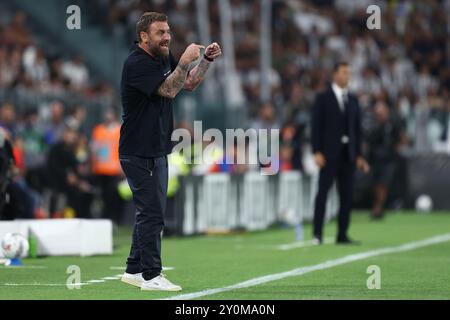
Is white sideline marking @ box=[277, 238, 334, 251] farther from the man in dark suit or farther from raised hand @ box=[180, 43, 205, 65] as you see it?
raised hand @ box=[180, 43, 205, 65]

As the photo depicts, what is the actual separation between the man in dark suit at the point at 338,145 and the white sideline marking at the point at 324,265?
1.02 m

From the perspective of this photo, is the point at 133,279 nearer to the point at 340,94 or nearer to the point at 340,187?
the point at 340,187

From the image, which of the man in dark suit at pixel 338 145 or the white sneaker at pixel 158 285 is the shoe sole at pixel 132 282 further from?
the man in dark suit at pixel 338 145

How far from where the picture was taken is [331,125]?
62.2 ft

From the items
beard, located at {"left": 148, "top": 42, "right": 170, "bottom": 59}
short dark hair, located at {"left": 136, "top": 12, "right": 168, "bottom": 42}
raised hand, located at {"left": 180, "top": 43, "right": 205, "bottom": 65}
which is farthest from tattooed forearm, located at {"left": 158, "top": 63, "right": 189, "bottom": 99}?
short dark hair, located at {"left": 136, "top": 12, "right": 168, "bottom": 42}

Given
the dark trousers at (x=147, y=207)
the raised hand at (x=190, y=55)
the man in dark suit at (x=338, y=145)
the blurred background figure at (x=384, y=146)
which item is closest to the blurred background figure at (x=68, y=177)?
the man in dark suit at (x=338, y=145)

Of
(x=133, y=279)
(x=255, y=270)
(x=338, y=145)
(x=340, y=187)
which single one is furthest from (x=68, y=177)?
(x=133, y=279)

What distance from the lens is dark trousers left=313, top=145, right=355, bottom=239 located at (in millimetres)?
18875

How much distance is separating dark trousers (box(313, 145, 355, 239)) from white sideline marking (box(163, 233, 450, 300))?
2.76 feet

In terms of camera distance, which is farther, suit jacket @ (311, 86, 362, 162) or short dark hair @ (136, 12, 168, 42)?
suit jacket @ (311, 86, 362, 162)

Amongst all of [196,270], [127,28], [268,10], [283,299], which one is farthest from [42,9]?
[283,299]

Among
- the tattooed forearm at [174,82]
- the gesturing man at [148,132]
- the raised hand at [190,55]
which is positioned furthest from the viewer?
the gesturing man at [148,132]

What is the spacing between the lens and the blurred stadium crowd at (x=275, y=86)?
2508cm

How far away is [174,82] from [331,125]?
7.77 metres
